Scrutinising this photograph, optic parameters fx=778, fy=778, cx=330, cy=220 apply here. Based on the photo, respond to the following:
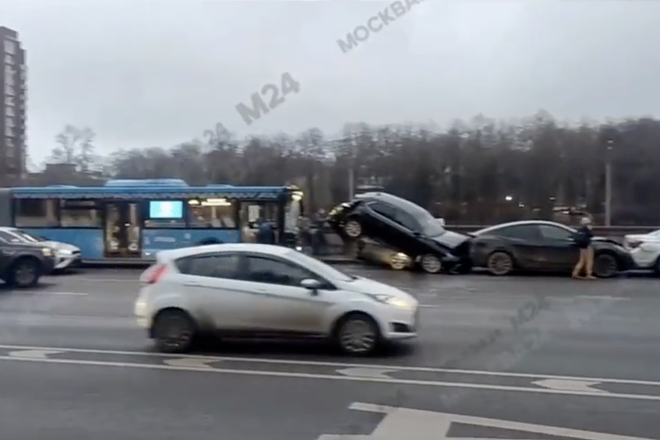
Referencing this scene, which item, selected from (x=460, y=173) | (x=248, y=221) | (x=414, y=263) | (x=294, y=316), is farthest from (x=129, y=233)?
(x=460, y=173)

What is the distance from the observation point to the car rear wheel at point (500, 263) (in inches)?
843

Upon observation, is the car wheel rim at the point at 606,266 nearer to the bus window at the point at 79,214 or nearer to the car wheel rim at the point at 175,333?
the car wheel rim at the point at 175,333

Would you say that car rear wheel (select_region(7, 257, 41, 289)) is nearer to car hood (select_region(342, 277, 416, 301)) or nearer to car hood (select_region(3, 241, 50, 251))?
car hood (select_region(3, 241, 50, 251))

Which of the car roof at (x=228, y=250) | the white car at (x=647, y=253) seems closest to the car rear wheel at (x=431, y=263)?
the white car at (x=647, y=253)

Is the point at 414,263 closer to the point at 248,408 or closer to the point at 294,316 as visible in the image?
the point at 294,316

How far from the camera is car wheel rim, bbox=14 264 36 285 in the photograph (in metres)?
18.8

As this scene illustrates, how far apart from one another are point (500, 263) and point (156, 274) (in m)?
13.1

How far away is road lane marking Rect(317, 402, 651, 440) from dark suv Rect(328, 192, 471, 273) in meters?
15.2

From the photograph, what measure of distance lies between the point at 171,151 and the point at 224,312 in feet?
123

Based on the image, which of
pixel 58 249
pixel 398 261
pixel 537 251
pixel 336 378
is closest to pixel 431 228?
pixel 398 261

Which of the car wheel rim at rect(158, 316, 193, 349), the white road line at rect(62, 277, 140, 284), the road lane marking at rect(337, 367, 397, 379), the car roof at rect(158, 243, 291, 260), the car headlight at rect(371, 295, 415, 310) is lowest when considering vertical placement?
the white road line at rect(62, 277, 140, 284)

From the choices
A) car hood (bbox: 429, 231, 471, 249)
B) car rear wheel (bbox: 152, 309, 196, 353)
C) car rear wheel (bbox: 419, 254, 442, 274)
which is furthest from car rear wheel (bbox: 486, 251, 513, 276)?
car rear wheel (bbox: 152, 309, 196, 353)

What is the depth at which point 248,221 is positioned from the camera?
24.1 m

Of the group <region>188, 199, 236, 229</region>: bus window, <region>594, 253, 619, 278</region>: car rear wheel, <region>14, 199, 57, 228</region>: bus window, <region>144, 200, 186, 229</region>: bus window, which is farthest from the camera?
<region>14, 199, 57, 228</region>: bus window
